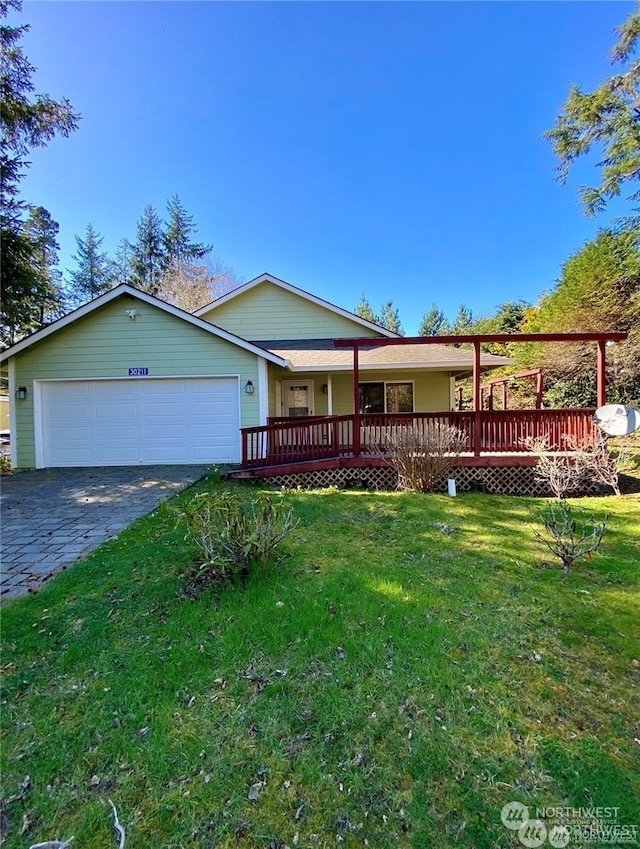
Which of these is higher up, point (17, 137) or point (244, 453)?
point (17, 137)

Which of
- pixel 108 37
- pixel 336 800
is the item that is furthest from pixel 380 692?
pixel 108 37

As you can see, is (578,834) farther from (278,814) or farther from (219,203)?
(219,203)

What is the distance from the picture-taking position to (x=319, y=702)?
2408mm

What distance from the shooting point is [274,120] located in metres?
13.6

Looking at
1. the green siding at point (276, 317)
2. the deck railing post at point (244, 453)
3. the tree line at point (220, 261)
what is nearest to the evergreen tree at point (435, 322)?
the tree line at point (220, 261)

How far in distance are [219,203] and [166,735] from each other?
23.7 metres

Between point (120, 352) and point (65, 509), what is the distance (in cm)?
524

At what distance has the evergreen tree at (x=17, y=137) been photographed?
34.7 ft

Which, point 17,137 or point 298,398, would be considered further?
point 298,398

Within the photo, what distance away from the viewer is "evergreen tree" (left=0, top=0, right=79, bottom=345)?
34.7 ft

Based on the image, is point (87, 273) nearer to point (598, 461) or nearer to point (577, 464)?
point (577, 464)

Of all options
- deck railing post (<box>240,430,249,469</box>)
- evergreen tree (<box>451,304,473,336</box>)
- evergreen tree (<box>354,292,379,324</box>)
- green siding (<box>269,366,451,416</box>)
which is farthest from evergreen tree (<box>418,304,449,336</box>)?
deck railing post (<box>240,430,249,469</box>)

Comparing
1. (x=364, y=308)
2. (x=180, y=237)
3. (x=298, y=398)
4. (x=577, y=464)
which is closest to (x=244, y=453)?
(x=298, y=398)

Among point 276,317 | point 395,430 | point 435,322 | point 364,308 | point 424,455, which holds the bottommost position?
point 424,455
